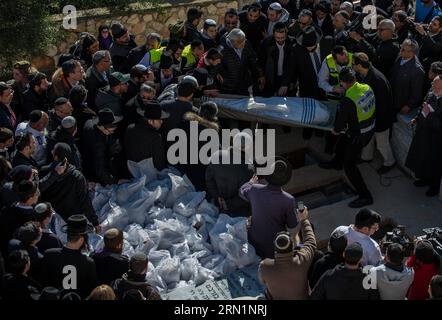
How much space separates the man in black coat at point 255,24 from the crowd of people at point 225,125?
2cm

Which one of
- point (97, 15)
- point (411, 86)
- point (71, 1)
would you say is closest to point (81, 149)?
point (411, 86)

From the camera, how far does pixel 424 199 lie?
764cm

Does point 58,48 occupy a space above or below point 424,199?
above

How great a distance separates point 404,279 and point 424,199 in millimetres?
3025

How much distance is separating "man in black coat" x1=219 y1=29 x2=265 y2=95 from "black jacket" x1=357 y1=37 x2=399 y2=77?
1369 mm

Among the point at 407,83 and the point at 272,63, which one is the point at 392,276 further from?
the point at 272,63

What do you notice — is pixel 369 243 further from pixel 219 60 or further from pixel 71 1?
pixel 71 1

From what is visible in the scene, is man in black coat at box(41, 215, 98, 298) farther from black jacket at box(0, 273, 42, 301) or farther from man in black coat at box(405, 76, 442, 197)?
man in black coat at box(405, 76, 442, 197)

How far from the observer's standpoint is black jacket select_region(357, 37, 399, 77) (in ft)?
26.1

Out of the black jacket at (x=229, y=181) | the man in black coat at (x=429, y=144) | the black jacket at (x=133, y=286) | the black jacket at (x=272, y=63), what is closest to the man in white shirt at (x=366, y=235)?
the black jacket at (x=229, y=181)

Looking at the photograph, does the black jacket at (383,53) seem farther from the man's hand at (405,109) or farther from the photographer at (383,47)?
the man's hand at (405,109)

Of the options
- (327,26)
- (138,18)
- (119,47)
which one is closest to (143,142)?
(119,47)

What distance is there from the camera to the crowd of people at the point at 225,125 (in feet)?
16.1

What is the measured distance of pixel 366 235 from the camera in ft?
17.9
